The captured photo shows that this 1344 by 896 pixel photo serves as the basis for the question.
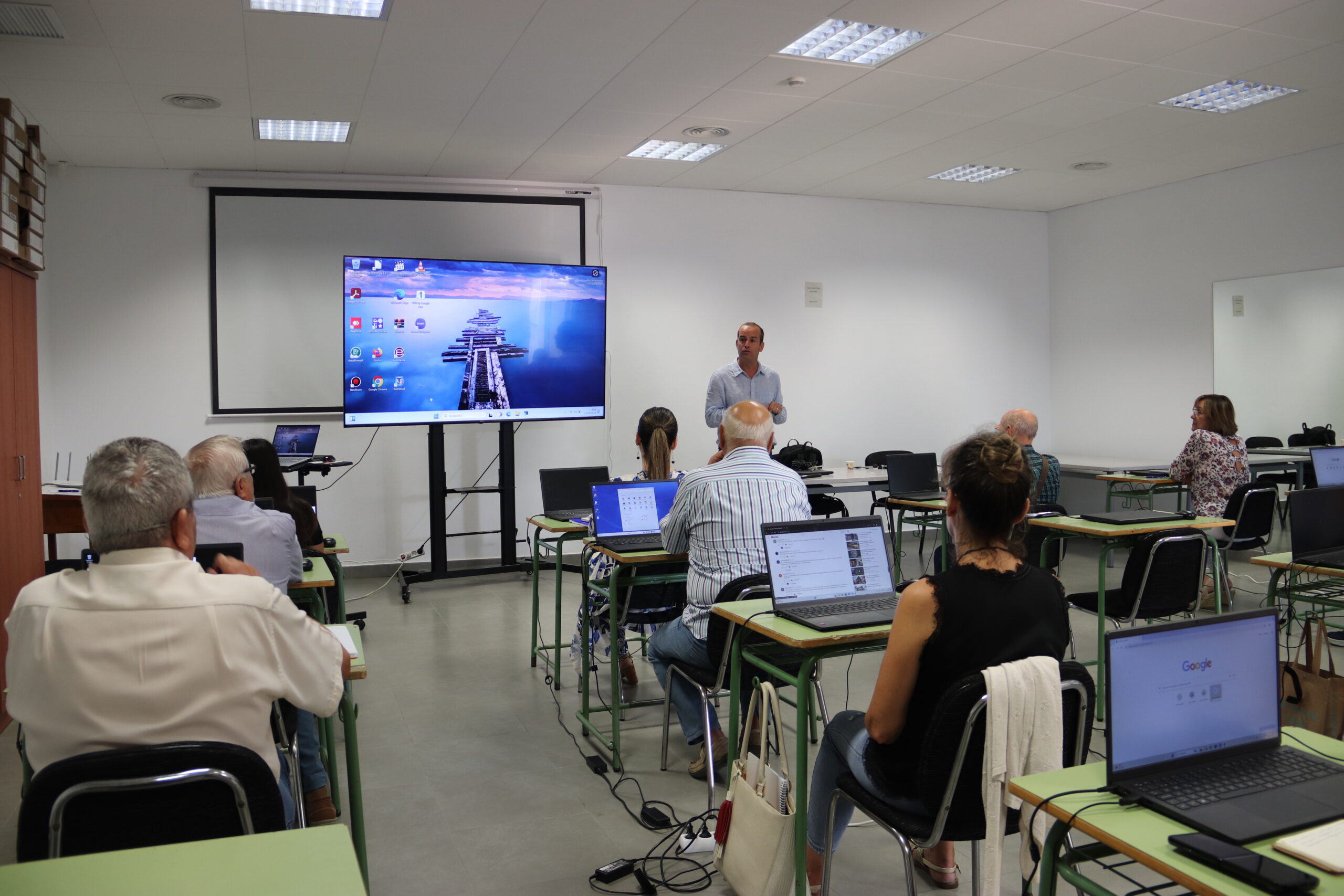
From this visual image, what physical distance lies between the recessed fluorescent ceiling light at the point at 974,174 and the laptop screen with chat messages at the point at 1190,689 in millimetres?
6583

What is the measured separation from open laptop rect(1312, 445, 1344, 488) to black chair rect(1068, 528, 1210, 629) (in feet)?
6.20

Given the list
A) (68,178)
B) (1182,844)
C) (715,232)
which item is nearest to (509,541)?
(715,232)

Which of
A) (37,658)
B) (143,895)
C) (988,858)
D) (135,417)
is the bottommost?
(988,858)

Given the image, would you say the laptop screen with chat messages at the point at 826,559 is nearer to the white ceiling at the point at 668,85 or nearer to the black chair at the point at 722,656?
the black chair at the point at 722,656

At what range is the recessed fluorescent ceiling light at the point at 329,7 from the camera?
13.7ft

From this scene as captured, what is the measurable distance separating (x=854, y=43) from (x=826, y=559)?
321 cm

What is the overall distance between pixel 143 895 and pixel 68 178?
22.9ft

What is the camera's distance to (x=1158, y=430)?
28.2 ft

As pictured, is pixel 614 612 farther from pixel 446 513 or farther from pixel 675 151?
pixel 675 151

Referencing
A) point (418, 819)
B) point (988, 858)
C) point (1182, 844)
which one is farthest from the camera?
point (418, 819)

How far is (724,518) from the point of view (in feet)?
10.4

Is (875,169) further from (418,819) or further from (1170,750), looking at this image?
(1170,750)

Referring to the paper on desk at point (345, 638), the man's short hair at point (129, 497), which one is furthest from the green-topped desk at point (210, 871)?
the paper on desk at point (345, 638)

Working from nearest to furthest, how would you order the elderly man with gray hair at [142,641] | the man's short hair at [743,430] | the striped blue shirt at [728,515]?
the elderly man with gray hair at [142,641]
the striped blue shirt at [728,515]
the man's short hair at [743,430]
